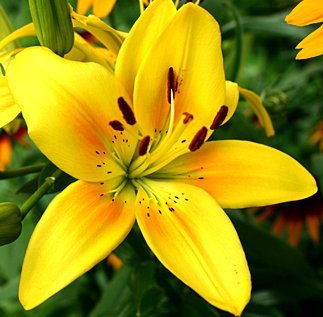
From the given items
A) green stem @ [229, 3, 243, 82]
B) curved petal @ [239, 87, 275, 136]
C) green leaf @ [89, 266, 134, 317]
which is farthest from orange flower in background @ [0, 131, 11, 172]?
curved petal @ [239, 87, 275, 136]

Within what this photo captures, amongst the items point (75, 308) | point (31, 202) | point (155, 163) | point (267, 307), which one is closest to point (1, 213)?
point (31, 202)

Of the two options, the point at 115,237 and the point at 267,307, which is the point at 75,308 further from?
the point at 115,237

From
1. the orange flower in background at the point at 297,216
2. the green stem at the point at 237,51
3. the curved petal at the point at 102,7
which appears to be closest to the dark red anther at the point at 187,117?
the curved petal at the point at 102,7

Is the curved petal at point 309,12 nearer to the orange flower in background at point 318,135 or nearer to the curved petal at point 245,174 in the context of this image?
the curved petal at point 245,174

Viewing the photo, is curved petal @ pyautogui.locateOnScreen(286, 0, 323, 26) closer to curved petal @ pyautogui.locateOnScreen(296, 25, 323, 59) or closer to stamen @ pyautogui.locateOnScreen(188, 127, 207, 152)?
curved petal @ pyautogui.locateOnScreen(296, 25, 323, 59)

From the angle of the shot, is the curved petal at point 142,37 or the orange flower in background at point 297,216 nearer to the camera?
the curved petal at point 142,37

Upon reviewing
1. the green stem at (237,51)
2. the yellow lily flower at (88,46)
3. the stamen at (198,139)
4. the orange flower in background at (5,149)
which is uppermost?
the yellow lily flower at (88,46)

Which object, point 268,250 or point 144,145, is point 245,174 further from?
point 268,250
